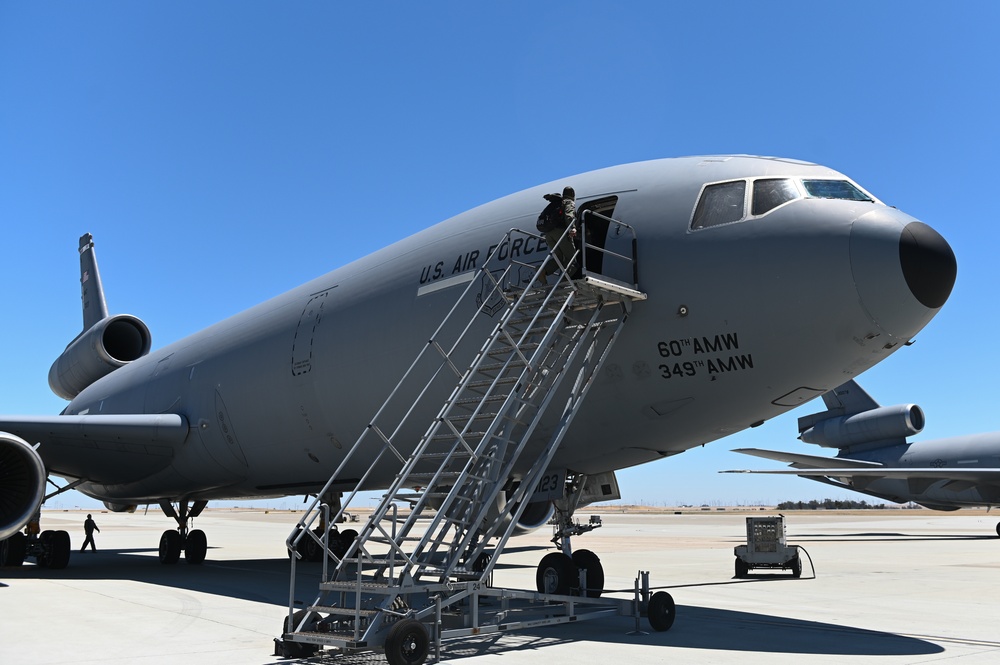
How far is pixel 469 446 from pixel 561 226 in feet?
9.29

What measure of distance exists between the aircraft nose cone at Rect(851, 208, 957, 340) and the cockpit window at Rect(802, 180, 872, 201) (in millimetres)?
615

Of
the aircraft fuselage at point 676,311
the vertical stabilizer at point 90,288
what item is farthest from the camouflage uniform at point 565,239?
the vertical stabilizer at point 90,288

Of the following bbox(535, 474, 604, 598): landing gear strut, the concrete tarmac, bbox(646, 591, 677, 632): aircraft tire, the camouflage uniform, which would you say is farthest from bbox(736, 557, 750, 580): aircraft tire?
the camouflage uniform

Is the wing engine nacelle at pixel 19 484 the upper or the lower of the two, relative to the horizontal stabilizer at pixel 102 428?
lower

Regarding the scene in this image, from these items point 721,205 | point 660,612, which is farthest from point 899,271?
point 660,612

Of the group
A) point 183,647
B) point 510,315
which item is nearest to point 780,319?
point 510,315

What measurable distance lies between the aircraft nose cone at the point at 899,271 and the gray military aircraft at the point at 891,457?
28945 millimetres

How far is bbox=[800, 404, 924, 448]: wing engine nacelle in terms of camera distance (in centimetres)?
4212

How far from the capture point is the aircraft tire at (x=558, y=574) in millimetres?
10602

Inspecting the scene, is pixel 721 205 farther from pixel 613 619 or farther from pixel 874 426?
pixel 874 426

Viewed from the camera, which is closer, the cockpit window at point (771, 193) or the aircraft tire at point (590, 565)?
the cockpit window at point (771, 193)

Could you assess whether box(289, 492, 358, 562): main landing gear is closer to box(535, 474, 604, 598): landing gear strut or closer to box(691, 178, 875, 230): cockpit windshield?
box(535, 474, 604, 598): landing gear strut

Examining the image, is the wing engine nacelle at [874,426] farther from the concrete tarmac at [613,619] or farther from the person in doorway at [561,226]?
the person in doorway at [561,226]

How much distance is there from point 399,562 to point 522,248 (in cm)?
460
